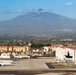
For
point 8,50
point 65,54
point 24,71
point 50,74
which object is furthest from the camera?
point 8,50

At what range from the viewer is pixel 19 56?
64.0 metres

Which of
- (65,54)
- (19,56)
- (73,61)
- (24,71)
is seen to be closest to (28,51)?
(19,56)

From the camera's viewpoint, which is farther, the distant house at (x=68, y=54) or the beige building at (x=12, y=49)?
the beige building at (x=12, y=49)

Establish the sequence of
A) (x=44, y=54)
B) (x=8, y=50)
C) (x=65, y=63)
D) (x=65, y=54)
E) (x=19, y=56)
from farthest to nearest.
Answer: (x=8, y=50) → (x=44, y=54) → (x=19, y=56) → (x=65, y=54) → (x=65, y=63)

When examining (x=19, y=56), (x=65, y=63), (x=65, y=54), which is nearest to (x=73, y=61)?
(x=65, y=63)

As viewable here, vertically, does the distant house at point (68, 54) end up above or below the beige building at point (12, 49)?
below

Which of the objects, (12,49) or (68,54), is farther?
(12,49)

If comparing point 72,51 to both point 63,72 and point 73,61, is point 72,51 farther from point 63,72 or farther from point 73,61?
point 63,72

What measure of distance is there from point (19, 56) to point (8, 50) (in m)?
11.9

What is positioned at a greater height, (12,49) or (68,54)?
(12,49)

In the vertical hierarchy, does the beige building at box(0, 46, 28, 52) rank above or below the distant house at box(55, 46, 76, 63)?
above

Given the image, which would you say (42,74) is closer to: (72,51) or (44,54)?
(72,51)

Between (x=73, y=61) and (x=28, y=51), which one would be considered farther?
(x=28, y=51)

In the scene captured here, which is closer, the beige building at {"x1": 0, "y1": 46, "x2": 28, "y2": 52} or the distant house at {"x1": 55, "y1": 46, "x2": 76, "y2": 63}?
the distant house at {"x1": 55, "y1": 46, "x2": 76, "y2": 63}
